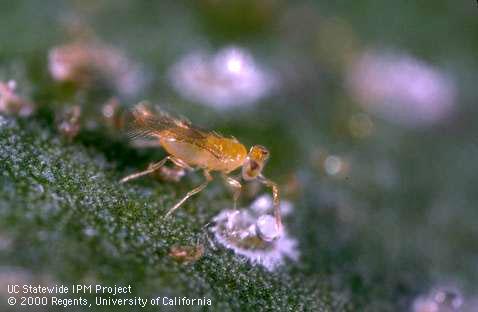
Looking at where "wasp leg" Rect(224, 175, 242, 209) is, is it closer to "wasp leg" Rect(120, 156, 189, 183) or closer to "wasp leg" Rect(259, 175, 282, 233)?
"wasp leg" Rect(259, 175, 282, 233)

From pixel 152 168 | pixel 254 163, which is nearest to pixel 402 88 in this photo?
pixel 254 163

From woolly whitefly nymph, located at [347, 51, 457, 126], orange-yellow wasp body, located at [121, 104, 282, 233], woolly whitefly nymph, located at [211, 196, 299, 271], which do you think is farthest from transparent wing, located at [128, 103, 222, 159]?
woolly whitefly nymph, located at [347, 51, 457, 126]

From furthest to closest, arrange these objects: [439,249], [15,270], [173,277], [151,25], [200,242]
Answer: [151,25] → [439,249] → [200,242] → [173,277] → [15,270]

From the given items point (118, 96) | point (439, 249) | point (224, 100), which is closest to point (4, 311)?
point (118, 96)

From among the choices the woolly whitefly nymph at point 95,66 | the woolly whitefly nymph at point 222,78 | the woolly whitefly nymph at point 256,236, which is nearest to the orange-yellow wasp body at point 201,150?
the woolly whitefly nymph at point 256,236

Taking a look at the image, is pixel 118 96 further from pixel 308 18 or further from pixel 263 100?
pixel 308 18

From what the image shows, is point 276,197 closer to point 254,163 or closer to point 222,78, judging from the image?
point 254,163

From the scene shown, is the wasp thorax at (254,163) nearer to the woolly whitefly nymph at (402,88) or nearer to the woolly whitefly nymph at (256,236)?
the woolly whitefly nymph at (256,236)
